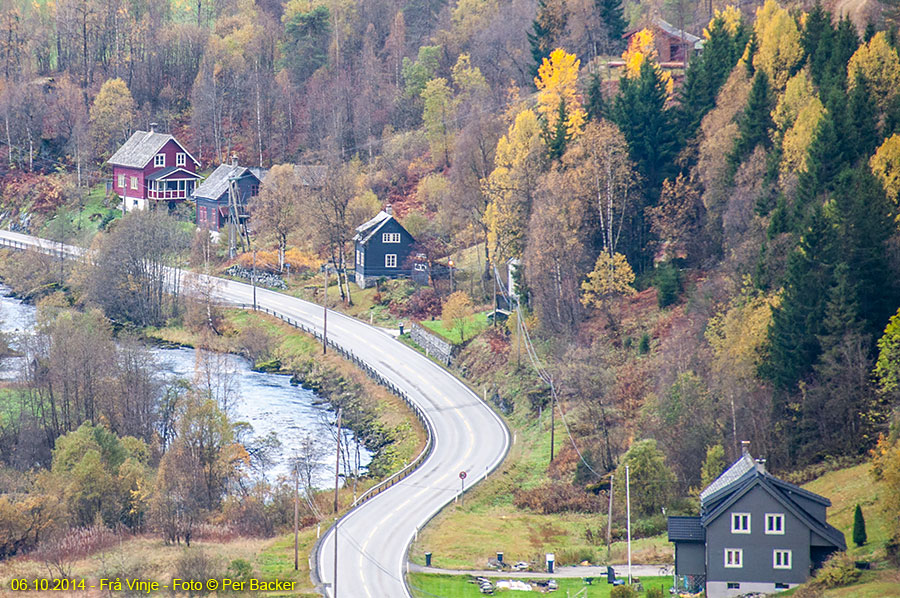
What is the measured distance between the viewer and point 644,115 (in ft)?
232

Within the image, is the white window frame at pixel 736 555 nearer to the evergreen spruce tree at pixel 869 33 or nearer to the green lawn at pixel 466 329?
the evergreen spruce tree at pixel 869 33

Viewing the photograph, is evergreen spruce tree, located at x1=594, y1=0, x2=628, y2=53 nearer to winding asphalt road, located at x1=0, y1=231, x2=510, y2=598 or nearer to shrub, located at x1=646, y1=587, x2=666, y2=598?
winding asphalt road, located at x1=0, y1=231, x2=510, y2=598

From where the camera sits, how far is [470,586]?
43.1 m

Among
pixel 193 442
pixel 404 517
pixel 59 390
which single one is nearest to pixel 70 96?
pixel 59 390

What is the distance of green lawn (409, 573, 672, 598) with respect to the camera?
41.9 m

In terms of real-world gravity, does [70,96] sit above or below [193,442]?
above

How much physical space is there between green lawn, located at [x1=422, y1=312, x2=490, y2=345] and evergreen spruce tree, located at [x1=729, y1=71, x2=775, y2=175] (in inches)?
764

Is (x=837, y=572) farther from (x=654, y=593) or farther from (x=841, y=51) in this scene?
(x=841, y=51)

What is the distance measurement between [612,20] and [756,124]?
35.1m

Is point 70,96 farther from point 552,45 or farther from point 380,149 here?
point 552,45

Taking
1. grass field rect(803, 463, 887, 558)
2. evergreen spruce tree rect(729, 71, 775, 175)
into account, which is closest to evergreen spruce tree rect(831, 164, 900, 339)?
grass field rect(803, 463, 887, 558)

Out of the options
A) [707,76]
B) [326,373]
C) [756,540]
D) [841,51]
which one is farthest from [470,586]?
[707,76]

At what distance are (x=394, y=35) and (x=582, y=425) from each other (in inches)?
2916

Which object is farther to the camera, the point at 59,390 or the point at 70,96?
the point at 70,96
